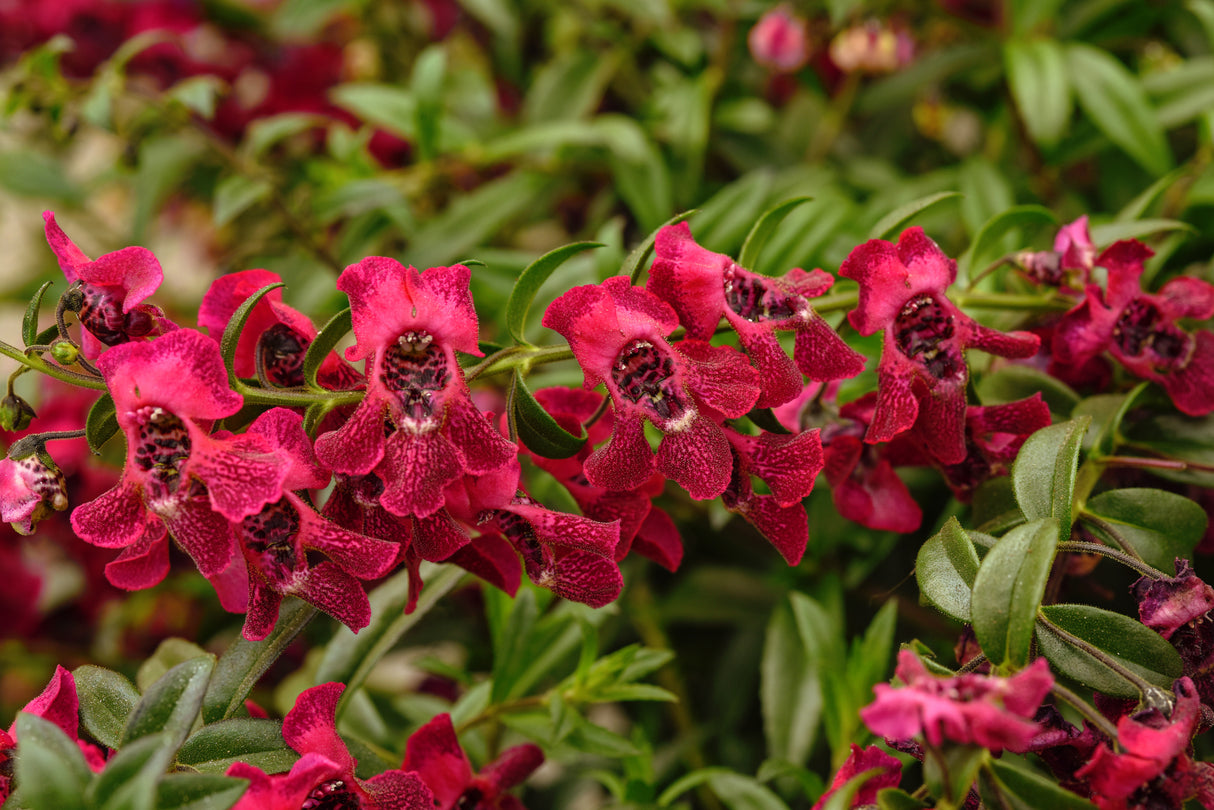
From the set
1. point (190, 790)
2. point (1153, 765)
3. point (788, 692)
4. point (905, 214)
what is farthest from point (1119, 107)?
point (190, 790)

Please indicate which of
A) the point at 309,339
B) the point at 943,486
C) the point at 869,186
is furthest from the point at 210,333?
the point at 869,186

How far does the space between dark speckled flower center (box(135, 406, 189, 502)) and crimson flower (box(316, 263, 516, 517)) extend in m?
0.07

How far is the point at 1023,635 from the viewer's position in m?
0.43

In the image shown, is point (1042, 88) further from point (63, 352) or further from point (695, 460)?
point (63, 352)

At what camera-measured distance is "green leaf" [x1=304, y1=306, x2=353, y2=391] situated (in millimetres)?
469

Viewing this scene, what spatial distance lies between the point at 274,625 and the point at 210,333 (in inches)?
6.4

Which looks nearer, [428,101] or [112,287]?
[112,287]

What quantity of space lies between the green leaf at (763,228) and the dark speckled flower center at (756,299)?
0.15 feet

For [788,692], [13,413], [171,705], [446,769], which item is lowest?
[788,692]

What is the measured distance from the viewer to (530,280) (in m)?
0.51

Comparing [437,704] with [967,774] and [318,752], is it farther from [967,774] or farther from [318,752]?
[967,774]

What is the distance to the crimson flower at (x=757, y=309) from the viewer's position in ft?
1.55

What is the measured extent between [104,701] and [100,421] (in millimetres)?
169

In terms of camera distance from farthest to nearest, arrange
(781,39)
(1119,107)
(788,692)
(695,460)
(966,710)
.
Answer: (781,39) < (1119,107) < (788,692) < (695,460) < (966,710)
